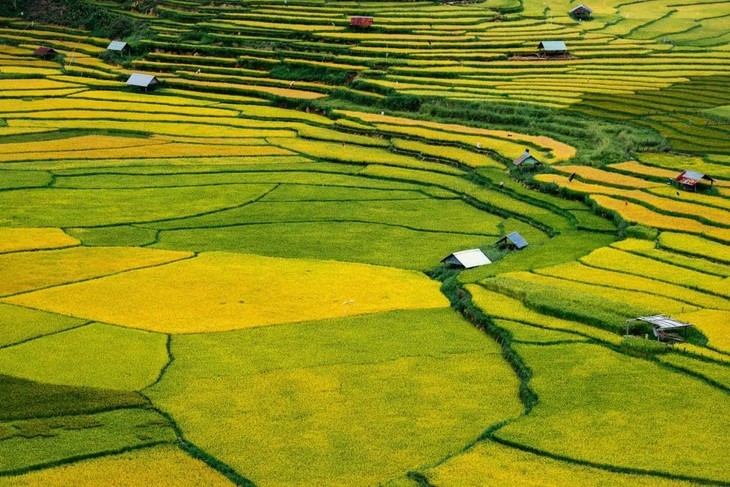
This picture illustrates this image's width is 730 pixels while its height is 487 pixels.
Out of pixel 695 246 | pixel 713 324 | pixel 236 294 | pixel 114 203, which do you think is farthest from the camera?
pixel 114 203

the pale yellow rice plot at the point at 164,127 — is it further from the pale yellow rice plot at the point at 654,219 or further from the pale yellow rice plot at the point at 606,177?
the pale yellow rice plot at the point at 654,219

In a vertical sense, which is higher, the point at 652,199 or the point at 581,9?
the point at 581,9

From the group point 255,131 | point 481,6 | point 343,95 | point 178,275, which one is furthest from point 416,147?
point 481,6

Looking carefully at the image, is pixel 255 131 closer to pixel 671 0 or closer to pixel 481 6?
pixel 481 6

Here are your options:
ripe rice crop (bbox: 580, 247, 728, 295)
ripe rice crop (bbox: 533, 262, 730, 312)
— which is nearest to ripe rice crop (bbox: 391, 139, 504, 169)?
ripe rice crop (bbox: 580, 247, 728, 295)

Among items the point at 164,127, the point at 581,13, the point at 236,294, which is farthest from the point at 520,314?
the point at 581,13

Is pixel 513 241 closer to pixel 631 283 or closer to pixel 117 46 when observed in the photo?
pixel 631 283
